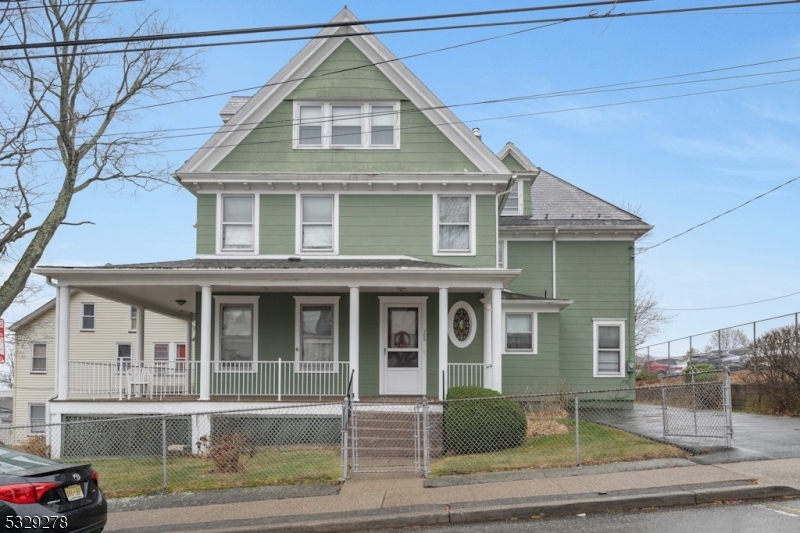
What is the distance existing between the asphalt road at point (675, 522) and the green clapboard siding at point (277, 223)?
10.6 m

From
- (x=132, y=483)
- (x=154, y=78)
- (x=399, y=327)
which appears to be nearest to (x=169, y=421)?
(x=132, y=483)

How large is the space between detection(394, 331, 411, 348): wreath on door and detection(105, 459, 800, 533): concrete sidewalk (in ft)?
22.2

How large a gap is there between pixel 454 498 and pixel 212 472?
16.0ft

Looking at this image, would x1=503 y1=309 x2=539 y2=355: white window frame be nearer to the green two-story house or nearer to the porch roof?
the green two-story house

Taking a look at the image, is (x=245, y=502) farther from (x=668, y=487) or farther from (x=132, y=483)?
(x=668, y=487)

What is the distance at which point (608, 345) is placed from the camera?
23188mm

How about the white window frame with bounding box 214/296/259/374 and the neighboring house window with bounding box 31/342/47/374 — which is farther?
the neighboring house window with bounding box 31/342/47/374

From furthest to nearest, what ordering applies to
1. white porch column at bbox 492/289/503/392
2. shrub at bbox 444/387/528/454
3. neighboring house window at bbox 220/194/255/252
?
neighboring house window at bbox 220/194/255/252 < white porch column at bbox 492/289/503/392 < shrub at bbox 444/387/528/454

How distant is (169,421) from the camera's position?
1688 cm

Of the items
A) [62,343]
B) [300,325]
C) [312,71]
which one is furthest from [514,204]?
[62,343]

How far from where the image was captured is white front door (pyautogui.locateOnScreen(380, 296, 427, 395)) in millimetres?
18688

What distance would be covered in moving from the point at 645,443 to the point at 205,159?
39.2ft

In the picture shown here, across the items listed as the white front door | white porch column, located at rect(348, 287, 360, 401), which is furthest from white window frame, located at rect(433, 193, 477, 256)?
white porch column, located at rect(348, 287, 360, 401)

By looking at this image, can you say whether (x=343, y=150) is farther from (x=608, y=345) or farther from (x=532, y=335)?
(x=608, y=345)
